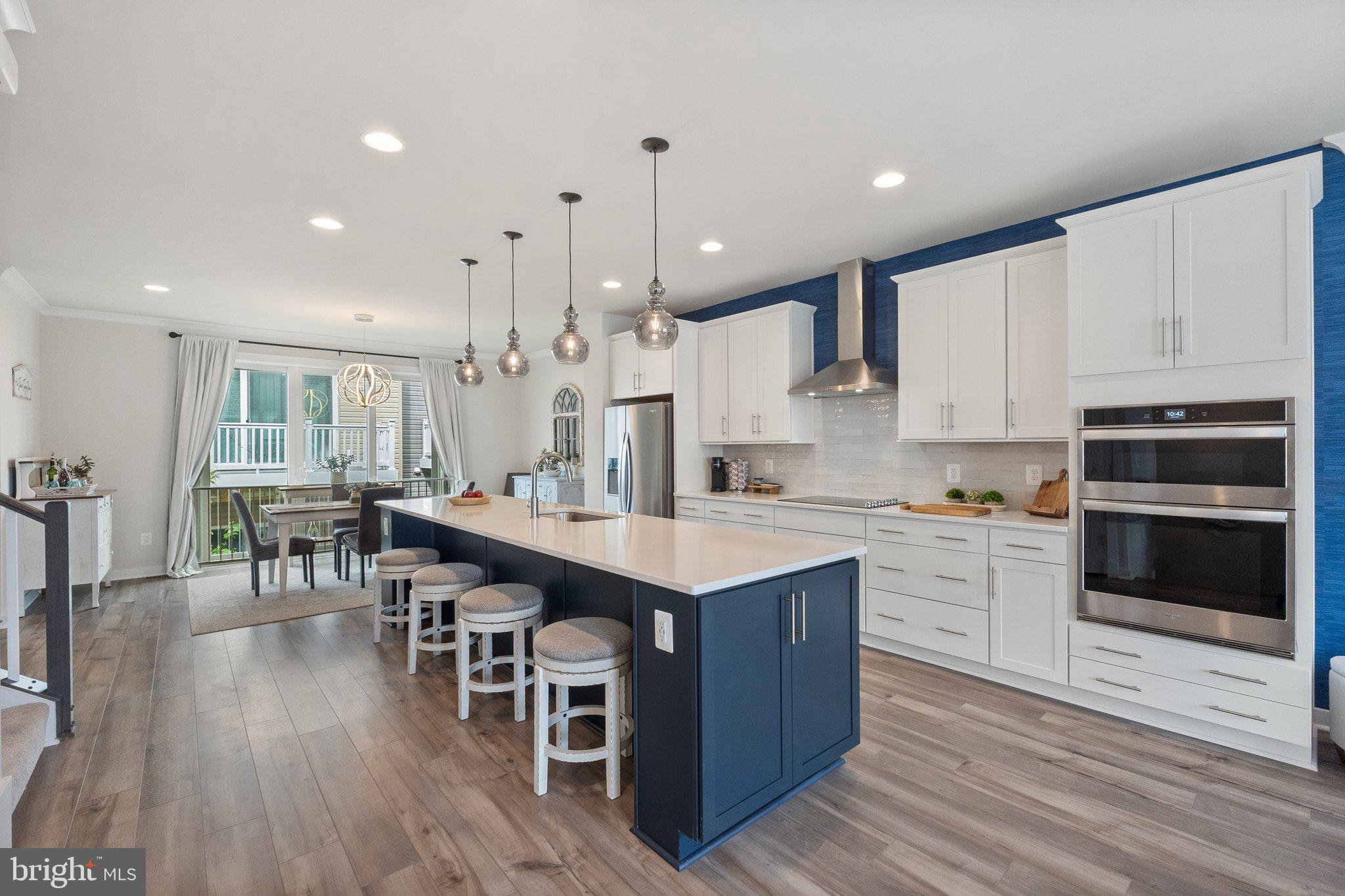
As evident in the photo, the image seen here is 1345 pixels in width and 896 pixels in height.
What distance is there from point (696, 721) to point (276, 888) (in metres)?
1.30

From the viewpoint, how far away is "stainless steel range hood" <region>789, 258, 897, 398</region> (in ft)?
13.5

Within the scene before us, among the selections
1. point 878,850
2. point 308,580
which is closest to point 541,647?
point 878,850

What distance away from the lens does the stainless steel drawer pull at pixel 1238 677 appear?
8.07 feet

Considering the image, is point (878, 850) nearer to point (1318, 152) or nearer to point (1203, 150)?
point (1203, 150)

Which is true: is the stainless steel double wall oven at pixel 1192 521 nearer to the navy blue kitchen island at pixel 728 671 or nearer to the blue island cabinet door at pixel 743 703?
the navy blue kitchen island at pixel 728 671

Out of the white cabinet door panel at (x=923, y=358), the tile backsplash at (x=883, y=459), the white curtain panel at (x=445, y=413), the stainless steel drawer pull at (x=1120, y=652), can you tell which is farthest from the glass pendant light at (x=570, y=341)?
the white curtain panel at (x=445, y=413)

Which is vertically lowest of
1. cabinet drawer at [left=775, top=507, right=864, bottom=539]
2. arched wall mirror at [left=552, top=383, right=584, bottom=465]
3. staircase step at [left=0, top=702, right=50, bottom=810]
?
staircase step at [left=0, top=702, right=50, bottom=810]

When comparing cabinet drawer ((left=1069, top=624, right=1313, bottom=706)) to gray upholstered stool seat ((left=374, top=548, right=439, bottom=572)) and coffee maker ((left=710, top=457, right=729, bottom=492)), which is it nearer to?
coffee maker ((left=710, top=457, right=729, bottom=492))

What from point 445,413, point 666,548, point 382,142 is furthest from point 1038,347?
point 445,413

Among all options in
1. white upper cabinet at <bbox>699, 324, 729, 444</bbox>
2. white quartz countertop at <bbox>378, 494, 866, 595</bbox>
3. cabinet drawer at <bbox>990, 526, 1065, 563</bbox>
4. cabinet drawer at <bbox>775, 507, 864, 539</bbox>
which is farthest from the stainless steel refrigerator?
cabinet drawer at <bbox>990, 526, 1065, 563</bbox>

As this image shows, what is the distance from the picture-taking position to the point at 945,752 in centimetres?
252

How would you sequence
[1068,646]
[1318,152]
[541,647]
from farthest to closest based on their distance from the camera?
1. [1068,646]
2. [1318,152]
3. [541,647]

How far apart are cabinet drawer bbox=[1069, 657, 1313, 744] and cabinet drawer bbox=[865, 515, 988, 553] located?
2.32ft

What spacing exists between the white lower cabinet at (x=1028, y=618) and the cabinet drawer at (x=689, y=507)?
2.24 m
